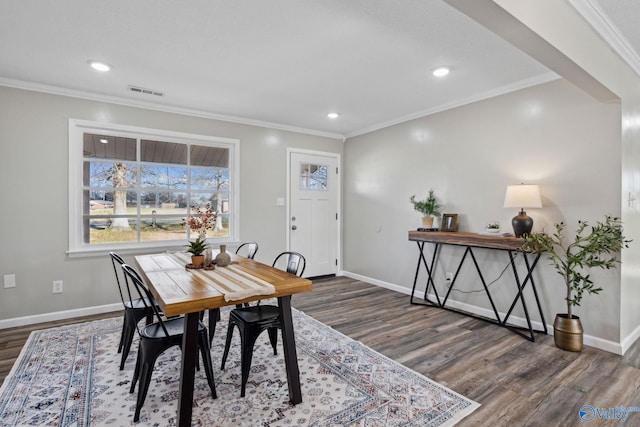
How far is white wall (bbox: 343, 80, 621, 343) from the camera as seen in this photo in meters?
2.75

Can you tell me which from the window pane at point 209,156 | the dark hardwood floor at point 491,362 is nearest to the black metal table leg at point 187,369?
the dark hardwood floor at point 491,362

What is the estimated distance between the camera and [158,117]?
3.96 meters

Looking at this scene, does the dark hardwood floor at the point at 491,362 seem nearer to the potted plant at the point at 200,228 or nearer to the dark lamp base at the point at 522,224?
the dark lamp base at the point at 522,224

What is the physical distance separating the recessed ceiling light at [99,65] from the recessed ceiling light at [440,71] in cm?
290

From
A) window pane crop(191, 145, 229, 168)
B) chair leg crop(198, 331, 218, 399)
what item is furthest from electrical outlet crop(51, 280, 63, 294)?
chair leg crop(198, 331, 218, 399)

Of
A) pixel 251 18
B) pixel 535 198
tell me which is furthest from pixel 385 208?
pixel 251 18

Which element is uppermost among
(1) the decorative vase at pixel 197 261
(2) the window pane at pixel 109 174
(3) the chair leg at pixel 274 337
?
(2) the window pane at pixel 109 174

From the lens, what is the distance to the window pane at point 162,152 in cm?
394

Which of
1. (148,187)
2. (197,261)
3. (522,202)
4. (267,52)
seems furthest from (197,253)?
(522,202)

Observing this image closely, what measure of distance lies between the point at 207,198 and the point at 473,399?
367 cm

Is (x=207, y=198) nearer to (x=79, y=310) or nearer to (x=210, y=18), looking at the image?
(x=79, y=310)

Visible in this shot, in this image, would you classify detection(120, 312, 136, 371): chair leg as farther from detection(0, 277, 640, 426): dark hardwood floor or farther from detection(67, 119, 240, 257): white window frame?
detection(67, 119, 240, 257): white window frame

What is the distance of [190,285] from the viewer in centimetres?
200

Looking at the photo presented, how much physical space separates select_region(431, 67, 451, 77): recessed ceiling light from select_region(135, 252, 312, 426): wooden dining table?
2.22 meters
